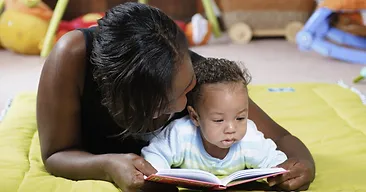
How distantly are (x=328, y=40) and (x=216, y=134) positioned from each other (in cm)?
200

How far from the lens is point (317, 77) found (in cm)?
264

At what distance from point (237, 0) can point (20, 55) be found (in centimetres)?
126

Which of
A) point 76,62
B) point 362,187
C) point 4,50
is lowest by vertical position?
point 4,50

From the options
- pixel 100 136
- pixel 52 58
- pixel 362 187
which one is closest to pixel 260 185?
pixel 362 187

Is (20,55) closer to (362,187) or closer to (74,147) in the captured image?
(74,147)

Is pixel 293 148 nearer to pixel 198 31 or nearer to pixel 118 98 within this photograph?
pixel 118 98

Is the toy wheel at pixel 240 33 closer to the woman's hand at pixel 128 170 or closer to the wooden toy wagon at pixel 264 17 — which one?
the wooden toy wagon at pixel 264 17

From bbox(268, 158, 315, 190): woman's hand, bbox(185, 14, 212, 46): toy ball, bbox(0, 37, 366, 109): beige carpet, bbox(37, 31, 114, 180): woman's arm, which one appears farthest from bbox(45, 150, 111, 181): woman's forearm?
bbox(185, 14, 212, 46): toy ball

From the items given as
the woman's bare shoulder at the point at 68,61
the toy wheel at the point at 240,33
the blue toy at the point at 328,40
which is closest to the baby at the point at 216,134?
the woman's bare shoulder at the point at 68,61

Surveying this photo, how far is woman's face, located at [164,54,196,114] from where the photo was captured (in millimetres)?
1040

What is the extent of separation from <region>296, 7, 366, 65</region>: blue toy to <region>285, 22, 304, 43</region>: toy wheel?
14.4 inches

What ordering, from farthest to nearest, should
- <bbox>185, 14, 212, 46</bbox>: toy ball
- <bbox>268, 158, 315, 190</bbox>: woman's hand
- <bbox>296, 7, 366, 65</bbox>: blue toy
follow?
<bbox>185, 14, 212, 46</bbox>: toy ball
<bbox>296, 7, 366, 65</bbox>: blue toy
<bbox>268, 158, 315, 190</bbox>: woman's hand

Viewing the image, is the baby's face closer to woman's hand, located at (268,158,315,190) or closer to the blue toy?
woman's hand, located at (268,158,315,190)

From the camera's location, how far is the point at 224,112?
118 cm
